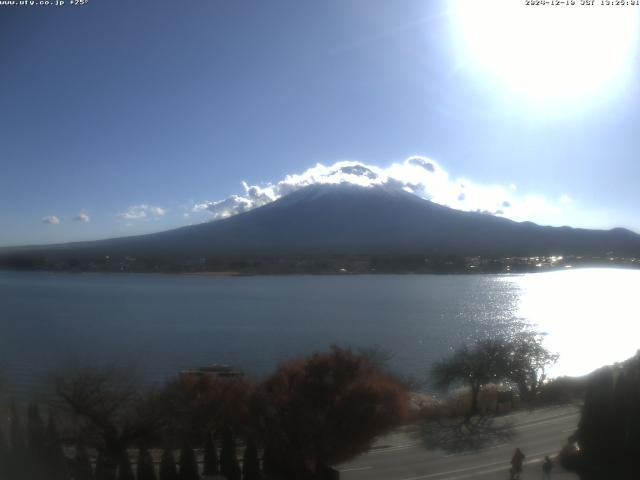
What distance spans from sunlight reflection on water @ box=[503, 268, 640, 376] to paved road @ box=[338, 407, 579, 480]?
2157 millimetres

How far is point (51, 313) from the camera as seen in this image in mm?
13438

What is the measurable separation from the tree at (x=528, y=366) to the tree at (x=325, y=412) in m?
1.63

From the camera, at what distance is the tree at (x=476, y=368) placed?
548 cm

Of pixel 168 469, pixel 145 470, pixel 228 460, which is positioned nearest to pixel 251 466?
pixel 228 460

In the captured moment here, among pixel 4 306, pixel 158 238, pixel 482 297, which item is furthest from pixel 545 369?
pixel 158 238

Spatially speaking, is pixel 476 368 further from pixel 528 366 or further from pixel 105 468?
pixel 105 468

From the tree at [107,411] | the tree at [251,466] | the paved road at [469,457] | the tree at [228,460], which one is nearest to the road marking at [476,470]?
the paved road at [469,457]

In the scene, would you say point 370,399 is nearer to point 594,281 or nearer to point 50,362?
point 50,362

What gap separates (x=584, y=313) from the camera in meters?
12.3

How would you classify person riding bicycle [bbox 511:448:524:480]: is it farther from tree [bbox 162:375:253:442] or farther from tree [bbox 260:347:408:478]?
tree [bbox 162:375:253:442]

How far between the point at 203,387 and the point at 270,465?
1133 millimetres

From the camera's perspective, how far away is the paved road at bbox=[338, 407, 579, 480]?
3080mm

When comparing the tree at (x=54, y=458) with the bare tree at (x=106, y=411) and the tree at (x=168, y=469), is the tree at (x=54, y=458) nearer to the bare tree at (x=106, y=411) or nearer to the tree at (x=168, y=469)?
the bare tree at (x=106, y=411)

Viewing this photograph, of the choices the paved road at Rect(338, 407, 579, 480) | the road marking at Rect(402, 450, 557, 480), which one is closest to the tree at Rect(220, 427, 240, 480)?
the paved road at Rect(338, 407, 579, 480)
